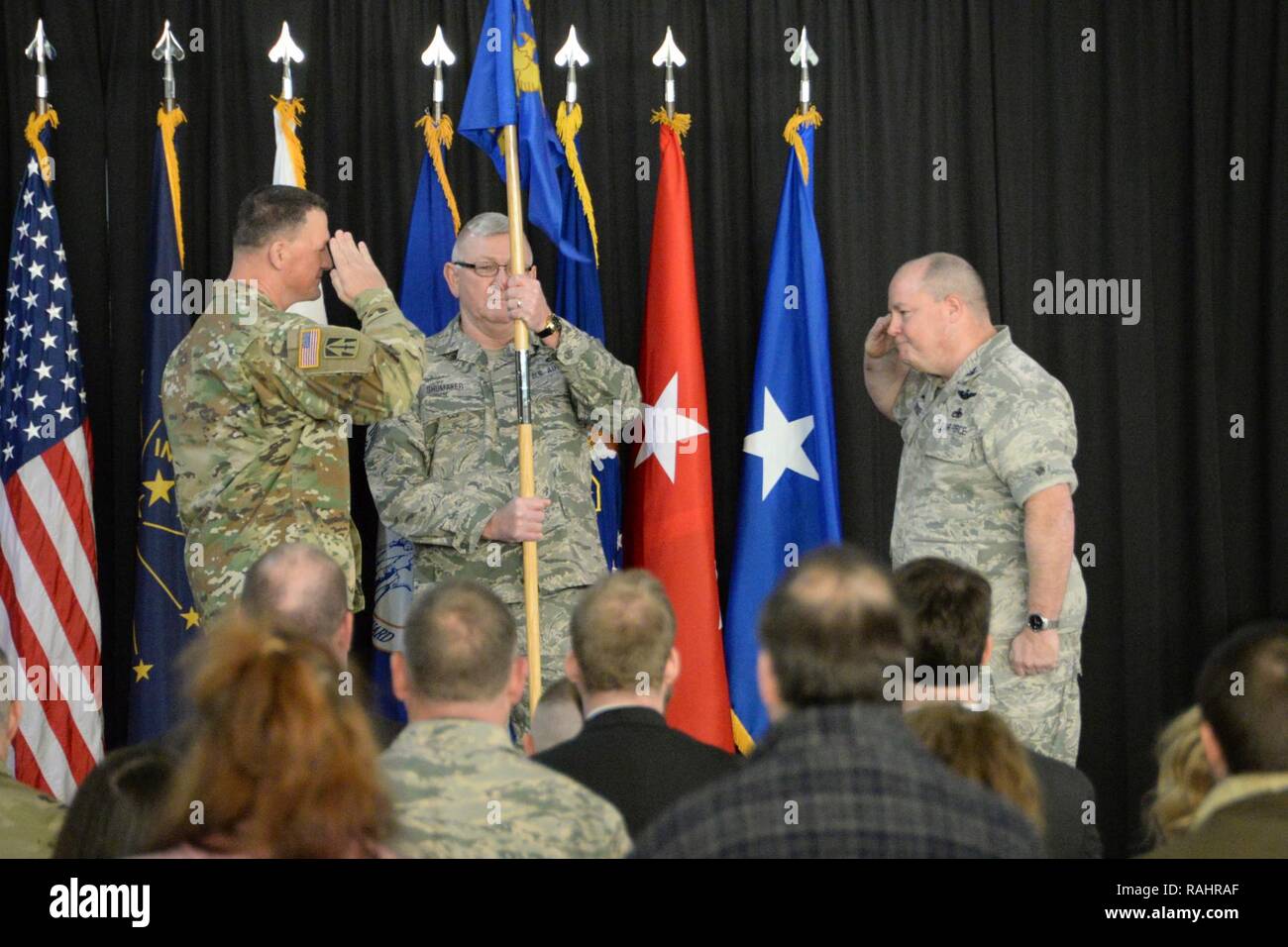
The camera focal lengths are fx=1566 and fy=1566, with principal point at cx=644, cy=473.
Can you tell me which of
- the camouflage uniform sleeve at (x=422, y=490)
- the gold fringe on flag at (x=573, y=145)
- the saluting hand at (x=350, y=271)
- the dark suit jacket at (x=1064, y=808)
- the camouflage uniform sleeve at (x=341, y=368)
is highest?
the gold fringe on flag at (x=573, y=145)

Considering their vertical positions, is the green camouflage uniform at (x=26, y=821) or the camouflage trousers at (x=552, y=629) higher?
the camouflage trousers at (x=552, y=629)

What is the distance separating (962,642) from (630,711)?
0.62 metres

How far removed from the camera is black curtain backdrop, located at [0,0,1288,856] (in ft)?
16.9

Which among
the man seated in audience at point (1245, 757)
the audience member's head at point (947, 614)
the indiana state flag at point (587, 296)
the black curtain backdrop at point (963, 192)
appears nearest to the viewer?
the man seated in audience at point (1245, 757)

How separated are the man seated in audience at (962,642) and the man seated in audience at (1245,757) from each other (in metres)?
0.51

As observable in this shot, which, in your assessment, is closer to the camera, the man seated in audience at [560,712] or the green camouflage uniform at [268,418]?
the man seated in audience at [560,712]

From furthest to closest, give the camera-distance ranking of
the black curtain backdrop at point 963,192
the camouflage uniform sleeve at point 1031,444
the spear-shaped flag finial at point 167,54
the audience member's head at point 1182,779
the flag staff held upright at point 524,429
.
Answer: the black curtain backdrop at point 963,192 < the spear-shaped flag finial at point 167,54 < the flag staff held upright at point 524,429 < the camouflage uniform sleeve at point 1031,444 < the audience member's head at point 1182,779

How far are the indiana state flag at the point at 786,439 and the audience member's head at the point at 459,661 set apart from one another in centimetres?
256

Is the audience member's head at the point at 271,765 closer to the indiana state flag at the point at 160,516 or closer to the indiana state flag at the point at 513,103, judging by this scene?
the indiana state flag at the point at 513,103

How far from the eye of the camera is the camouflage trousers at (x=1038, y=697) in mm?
4102

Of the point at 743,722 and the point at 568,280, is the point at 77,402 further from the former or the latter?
the point at 743,722

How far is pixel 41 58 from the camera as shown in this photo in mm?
4926

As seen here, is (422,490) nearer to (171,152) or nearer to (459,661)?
(171,152)

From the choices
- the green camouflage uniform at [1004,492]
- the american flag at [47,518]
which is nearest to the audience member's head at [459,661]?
the green camouflage uniform at [1004,492]
